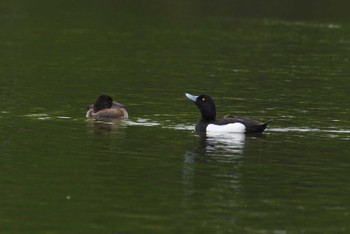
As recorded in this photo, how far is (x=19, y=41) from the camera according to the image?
5341cm

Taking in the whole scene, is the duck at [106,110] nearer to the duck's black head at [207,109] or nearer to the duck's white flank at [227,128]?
the duck's black head at [207,109]

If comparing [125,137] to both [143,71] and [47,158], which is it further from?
[143,71]

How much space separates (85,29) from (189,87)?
881 inches

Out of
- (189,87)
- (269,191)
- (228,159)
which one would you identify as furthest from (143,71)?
(269,191)

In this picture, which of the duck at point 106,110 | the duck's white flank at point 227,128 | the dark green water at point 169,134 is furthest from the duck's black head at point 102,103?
the duck's white flank at point 227,128

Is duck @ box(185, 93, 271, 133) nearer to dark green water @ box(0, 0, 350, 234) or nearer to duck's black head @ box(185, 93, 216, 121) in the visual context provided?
duck's black head @ box(185, 93, 216, 121)

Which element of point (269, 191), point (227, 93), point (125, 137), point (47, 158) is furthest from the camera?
point (227, 93)

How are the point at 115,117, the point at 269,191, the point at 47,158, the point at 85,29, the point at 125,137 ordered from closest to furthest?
the point at 269,191 → the point at 47,158 → the point at 125,137 → the point at 115,117 → the point at 85,29

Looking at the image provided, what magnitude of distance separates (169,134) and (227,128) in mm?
1537

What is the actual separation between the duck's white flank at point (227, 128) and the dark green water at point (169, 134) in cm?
35

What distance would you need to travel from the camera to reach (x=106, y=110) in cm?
3219

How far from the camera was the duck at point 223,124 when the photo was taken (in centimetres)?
2933

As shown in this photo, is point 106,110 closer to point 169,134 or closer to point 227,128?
point 169,134

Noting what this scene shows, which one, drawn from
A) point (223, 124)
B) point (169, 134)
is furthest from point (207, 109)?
point (169, 134)
